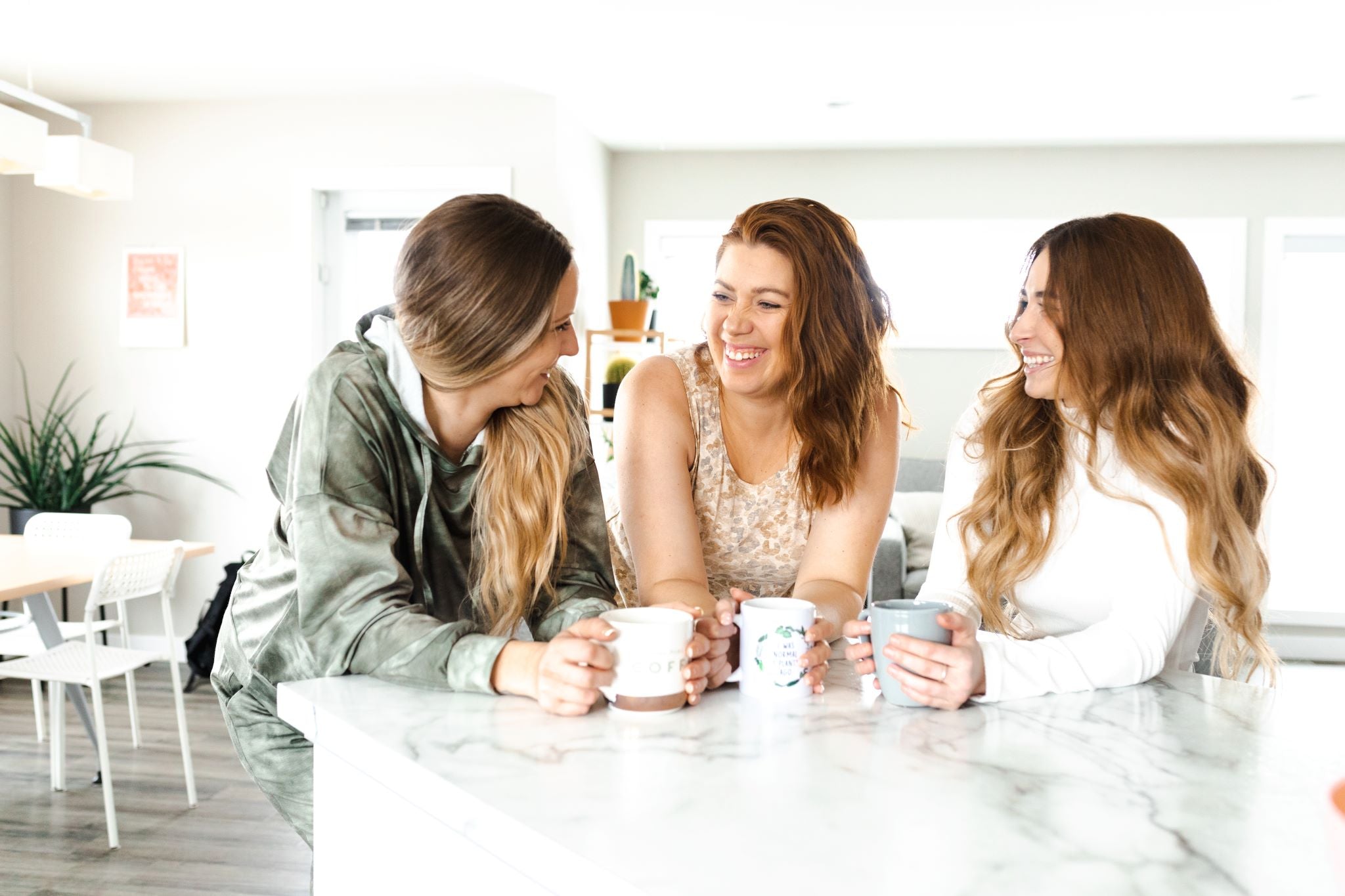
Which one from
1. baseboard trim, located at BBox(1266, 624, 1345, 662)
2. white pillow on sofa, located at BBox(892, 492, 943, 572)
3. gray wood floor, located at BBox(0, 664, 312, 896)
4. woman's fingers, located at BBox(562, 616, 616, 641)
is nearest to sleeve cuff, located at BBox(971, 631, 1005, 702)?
woman's fingers, located at BBox(562, 616, 616, 641)

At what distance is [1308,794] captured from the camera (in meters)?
0.78

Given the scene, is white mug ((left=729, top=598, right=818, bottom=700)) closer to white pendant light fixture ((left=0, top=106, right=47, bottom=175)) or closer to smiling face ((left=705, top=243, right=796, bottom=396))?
smiling face ((left=705, top=243, right=796, bottom=396))

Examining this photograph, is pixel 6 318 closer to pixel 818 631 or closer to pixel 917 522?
pixel 917 522

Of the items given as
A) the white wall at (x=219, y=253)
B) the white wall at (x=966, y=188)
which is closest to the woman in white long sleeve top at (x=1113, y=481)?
the white wall at (x=219, y=253)

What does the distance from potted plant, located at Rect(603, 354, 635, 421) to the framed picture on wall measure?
77.4 inches

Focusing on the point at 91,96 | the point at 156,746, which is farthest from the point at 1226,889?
the point at 91,96

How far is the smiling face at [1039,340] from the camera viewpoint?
146 centimetres

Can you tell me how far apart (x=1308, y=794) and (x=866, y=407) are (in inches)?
34.8

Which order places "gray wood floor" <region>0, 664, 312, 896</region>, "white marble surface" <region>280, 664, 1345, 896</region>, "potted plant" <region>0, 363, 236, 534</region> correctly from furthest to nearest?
"potted plant" <region>0, 363, 236, 534</region>
"gray wood floor" <region>0, 664, 312, 896</region>
"white marble surface" <region>280, 664, 1345, 896</region>

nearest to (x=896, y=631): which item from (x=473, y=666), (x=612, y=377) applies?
(x=473, y=666)

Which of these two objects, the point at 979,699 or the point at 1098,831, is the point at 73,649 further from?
the point at 1098,831

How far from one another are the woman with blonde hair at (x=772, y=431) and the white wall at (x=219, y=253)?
3191 millimetres

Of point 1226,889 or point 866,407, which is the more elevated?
point 866,407

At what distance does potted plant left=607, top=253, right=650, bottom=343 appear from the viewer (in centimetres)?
496
